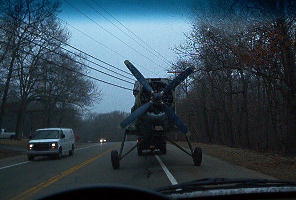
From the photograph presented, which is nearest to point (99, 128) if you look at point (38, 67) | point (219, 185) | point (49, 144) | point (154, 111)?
point (38, 67)

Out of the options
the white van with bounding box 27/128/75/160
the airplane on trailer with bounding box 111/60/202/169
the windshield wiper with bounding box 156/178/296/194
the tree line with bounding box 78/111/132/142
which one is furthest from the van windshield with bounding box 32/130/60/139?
the tree line with bounding box 78/111/132/142

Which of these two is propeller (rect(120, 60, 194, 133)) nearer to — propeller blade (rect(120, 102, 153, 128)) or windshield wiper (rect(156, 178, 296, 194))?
propeller blade (rect(120, 102, 153, 128))

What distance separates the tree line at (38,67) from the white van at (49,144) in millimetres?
5363

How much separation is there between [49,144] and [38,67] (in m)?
21.8

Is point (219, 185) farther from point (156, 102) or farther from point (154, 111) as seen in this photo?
point (154, 111)

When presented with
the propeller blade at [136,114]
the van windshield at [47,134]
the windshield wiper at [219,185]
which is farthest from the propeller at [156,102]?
the windshield wiper at [219,185]

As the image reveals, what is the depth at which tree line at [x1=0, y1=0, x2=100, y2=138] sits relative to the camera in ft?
123

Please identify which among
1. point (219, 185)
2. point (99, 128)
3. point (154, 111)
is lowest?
point (219, 185)

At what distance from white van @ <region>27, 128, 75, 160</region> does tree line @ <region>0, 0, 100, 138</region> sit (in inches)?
211

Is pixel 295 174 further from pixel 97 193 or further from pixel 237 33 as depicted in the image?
pixel 97 193

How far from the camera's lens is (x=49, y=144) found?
27.6 metres

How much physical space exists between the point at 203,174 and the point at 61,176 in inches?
192

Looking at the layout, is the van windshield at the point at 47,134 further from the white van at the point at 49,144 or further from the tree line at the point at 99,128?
the tree line at the point at 99,128

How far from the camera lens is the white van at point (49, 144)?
27.4 m
